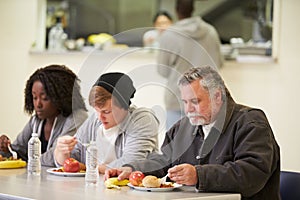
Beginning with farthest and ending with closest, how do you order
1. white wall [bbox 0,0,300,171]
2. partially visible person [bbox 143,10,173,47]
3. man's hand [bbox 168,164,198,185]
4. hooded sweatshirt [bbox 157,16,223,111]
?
partially visible person [bbox 143,10,173,47] < white wall [bbox 0,0,300,171] < hooded sweatshirt [bbox 157,16,223,111] < man's hand [bbox 168,164,198,185]

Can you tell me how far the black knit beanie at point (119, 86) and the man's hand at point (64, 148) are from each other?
270 millimetres

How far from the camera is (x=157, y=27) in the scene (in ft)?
17.7

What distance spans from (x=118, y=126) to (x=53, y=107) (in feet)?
1.68

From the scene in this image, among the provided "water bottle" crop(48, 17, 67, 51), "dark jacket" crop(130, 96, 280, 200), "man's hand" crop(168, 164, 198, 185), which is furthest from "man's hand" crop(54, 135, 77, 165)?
"water bottle" crop(48, 17, 67, 51)

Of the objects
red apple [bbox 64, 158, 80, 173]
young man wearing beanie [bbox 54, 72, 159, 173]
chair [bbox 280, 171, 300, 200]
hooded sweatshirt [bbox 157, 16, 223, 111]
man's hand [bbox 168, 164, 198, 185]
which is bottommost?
chair [bbox 280, 171, 300, 200]

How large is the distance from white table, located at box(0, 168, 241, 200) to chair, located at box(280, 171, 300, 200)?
369 millimetres

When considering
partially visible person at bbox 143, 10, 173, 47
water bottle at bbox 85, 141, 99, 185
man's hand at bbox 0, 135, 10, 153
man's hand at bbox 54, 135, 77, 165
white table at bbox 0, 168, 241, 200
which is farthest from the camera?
partially visible person at bbox 143, 10, 173, 47

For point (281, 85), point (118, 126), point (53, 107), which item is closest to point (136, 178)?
point (118, 126)

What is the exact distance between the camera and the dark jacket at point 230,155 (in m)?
2.28

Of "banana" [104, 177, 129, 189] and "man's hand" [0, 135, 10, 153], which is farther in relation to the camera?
"man's hand" [0, 135, 10, 153]

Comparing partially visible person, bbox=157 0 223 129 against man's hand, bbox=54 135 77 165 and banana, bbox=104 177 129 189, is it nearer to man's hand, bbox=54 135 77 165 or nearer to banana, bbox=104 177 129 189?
man's hand, bbox=54 135 77 165

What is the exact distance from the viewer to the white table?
2160 millimetres

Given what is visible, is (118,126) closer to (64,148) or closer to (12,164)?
(64,148)

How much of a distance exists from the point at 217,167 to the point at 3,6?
11.3 feet
